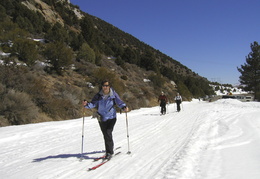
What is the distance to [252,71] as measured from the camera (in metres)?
49.6

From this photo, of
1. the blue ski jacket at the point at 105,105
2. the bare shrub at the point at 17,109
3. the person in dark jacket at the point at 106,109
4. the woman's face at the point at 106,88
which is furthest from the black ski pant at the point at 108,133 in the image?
the bare shrub at the point at 17,109

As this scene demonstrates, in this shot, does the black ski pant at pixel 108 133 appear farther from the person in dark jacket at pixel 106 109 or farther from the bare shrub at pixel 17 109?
the bare shrub at pixel 17 109

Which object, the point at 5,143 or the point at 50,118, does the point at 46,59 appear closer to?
the point at 50,118

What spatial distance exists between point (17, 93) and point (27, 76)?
2.90 m

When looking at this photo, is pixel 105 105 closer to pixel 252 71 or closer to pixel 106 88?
pixel 106 88

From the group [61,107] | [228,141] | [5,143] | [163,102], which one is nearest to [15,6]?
[61,107]

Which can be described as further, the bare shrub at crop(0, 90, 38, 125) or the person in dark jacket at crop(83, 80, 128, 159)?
the bare shrub at crop(0, 90, 38, 125)

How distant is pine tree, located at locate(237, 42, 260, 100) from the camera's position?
4841cm

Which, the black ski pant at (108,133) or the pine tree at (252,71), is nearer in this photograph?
the black ski pant at (108,133)

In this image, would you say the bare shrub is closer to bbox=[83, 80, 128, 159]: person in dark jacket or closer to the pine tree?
bbox=[83, 80, 128, 159]: person in dark jacket

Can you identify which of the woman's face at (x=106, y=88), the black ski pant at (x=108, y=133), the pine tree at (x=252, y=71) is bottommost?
the black ski pant at (x=108, y=133)

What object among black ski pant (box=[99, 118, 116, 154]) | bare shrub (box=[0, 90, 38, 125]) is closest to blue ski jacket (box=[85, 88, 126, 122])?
black ski pant (box=[99, 118, 116, 154])

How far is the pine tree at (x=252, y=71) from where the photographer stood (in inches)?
1906

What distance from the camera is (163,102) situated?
54.6ft
